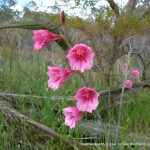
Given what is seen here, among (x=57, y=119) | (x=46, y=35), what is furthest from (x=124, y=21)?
(x=46, y=35)

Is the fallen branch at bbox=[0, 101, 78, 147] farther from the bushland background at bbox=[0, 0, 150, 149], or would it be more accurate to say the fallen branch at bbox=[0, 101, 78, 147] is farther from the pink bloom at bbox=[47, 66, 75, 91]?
the pink bloom at bbox=[47, 66, 75, 91]

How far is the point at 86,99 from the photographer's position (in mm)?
1886

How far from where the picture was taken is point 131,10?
522 cm

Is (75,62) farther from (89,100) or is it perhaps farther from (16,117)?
(16,117)

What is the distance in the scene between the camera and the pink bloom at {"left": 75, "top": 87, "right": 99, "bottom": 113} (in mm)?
1894

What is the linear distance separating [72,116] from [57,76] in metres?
0.21

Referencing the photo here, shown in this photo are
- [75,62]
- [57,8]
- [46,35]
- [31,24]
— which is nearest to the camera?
[75,62]

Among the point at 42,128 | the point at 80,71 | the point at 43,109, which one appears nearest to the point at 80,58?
the point at 80,71

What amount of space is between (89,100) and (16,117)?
0.78m

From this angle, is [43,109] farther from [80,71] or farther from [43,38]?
[80,71]

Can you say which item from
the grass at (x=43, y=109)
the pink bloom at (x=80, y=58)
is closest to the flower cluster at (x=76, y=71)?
the pink bloom at (x=80, y=58)

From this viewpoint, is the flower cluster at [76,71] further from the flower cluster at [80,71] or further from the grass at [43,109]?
the grass at [43,109]

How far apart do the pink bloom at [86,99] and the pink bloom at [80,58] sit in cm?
12

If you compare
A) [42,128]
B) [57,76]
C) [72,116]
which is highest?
[57,76]
